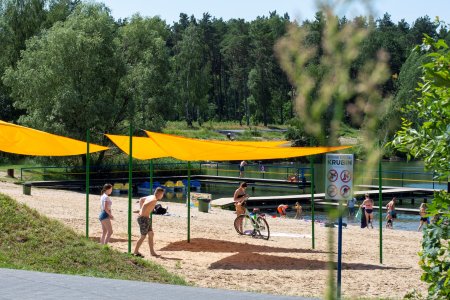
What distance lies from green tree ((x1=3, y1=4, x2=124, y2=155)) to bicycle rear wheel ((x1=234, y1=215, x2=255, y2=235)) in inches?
1047

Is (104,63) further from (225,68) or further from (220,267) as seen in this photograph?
(225,68)

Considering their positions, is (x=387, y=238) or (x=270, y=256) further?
(x=387, y=238)

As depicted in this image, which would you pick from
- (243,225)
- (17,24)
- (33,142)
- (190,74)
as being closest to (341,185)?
(33,142)

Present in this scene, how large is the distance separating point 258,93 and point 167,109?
4396 centimetres

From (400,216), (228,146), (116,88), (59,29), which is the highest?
(59,29)

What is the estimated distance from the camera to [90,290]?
826 cm

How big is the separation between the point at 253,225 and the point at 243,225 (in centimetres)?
55

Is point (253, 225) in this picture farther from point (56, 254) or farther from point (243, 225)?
point (56, 254)

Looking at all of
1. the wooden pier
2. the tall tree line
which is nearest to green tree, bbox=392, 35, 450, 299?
the tall tree line

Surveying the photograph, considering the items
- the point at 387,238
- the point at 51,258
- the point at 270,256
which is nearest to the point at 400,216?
the point at 387,238

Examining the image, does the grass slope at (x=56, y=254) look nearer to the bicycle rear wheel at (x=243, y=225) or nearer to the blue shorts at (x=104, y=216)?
the blue shorts at (x=104, y=216)

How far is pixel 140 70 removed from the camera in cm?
4825

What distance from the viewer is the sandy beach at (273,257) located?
40.1 ft

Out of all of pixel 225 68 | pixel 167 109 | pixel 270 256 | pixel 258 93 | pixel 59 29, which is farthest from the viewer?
pixel 225 68
